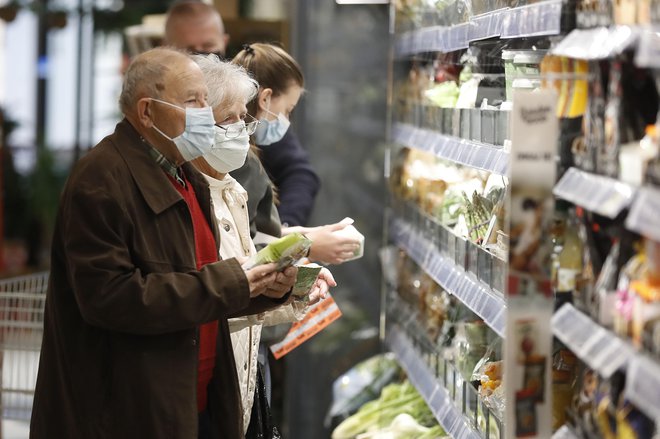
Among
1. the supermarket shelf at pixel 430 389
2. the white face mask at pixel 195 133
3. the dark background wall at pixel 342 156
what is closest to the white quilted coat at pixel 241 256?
the white face mask at pixel 195 133

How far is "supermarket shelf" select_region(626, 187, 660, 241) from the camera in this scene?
6.38 ft

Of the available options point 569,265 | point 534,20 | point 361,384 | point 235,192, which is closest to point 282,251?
point 235,192

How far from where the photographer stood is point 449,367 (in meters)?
3.83

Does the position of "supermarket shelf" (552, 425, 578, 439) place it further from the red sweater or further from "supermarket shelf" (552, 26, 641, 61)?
the red sweater

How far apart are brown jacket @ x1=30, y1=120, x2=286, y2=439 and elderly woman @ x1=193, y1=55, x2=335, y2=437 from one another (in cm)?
38

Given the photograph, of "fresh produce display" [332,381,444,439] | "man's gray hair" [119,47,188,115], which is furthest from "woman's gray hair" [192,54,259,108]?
"fresh produce display" [332,381,444,439]

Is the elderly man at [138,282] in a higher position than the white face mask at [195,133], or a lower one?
lower

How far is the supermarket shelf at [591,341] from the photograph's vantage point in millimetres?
2139

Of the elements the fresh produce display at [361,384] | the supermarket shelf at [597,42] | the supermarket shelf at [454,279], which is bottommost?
the fresh produce display at [361,384]

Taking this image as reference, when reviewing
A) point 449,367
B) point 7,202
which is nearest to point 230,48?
point 449,367

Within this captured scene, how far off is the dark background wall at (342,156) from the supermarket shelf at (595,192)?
309 centimetres

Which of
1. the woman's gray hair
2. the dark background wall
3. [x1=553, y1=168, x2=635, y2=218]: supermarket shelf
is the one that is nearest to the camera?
[x1=553, y1=168, x2=635, y2=218]: supermarket shelf

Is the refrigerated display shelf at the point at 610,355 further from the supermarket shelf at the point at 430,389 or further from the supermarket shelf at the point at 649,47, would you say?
the supermarket shelf at the point at 430,389

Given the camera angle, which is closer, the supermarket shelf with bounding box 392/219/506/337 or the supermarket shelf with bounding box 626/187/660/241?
the supermarket shelf with bounding box 626/187/660/241
